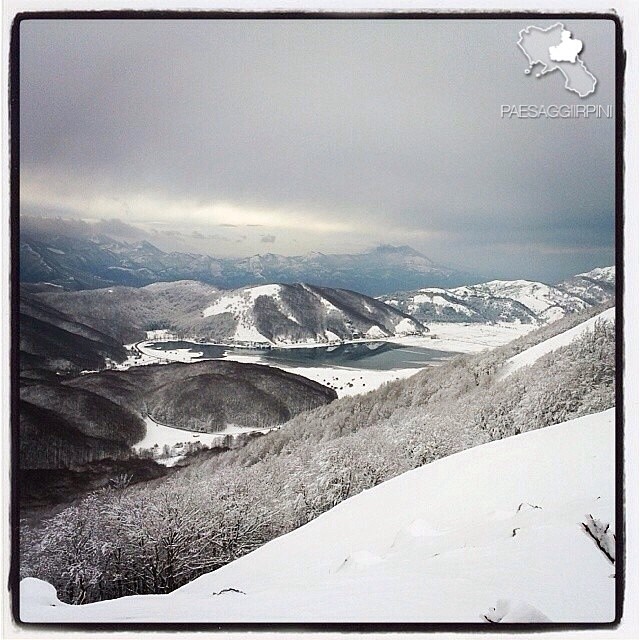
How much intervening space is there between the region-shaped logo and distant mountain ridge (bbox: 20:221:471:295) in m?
1.03

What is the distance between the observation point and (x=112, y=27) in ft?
8.84

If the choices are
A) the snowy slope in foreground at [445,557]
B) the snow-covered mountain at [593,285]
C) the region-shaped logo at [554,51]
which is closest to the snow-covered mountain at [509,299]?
the snow-covered mountain at [593,285]

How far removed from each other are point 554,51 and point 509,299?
1.15 meters

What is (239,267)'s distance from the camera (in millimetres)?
2770

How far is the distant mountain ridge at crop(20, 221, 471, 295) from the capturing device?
2.77 metres

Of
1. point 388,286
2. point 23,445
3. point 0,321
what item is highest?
point 388,286

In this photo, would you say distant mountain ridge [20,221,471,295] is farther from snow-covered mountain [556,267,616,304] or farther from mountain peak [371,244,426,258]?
snow-covered mountain [556,267,616,304]

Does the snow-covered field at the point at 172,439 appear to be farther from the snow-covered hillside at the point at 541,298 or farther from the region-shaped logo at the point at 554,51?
the region-shaped logo at the point at 554,51

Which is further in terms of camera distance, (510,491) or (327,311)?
(327,311)

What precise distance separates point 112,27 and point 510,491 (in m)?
2.81

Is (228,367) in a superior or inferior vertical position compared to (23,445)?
superior

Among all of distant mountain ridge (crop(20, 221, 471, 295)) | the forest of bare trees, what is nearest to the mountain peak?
distant mountain ridge (crop(20, 221, 471, 295))
